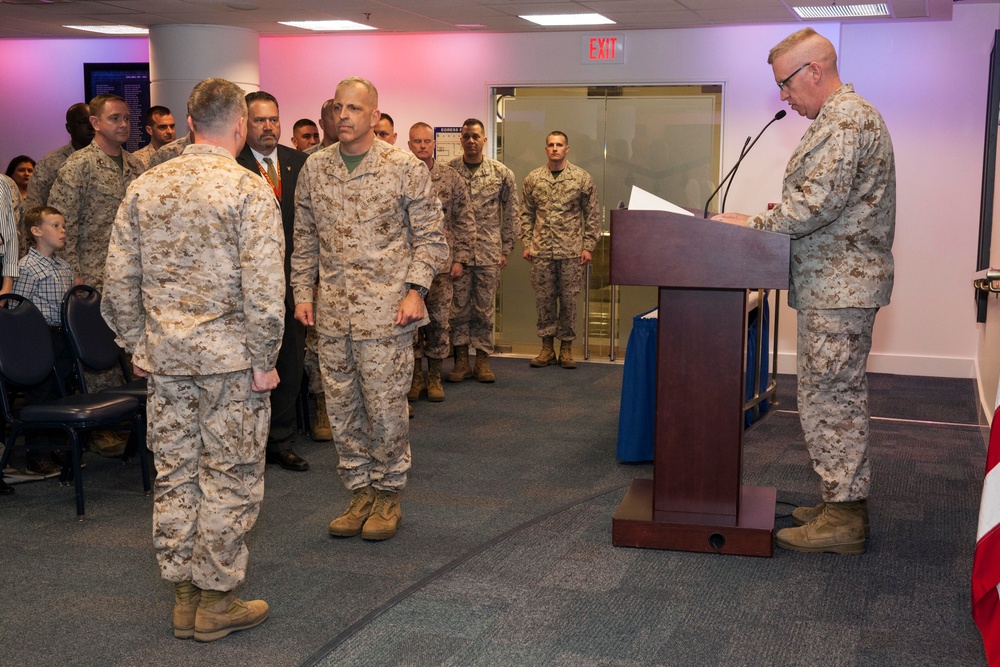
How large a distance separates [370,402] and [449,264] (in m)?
3.32

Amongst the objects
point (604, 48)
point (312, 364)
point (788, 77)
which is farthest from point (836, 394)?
point (604, 48)

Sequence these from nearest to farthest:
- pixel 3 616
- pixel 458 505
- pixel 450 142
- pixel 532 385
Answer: pixel 3 616, pixel 458 505, pixel 532 385, pixel 450 142

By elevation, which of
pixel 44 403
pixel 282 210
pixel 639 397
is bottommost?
pixel 639 397

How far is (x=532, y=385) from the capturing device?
7.43 metres

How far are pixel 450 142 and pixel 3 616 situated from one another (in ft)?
21.0

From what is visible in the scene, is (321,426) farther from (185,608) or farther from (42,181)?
(185,608)

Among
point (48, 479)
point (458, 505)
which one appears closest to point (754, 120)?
point (458, 505)

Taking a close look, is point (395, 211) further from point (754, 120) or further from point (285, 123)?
point (285, 123)

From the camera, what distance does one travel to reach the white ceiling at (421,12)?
23.0 feet

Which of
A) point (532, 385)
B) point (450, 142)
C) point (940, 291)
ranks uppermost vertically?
point (450, 142)

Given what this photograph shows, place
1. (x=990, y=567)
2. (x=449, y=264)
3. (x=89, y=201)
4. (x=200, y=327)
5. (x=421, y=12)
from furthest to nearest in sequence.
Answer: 1. (x=421, y=12)
2. (x=449, y=264)
3. (x=89, y=201)
4. (x=200, y=327)
5. (x=990, y=567)

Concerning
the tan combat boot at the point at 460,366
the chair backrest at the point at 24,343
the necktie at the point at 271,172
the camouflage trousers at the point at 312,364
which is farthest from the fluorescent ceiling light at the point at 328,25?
the chair backrest at the point at 24,343

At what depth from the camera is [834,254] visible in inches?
141

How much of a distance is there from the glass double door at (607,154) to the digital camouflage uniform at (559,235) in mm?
338
